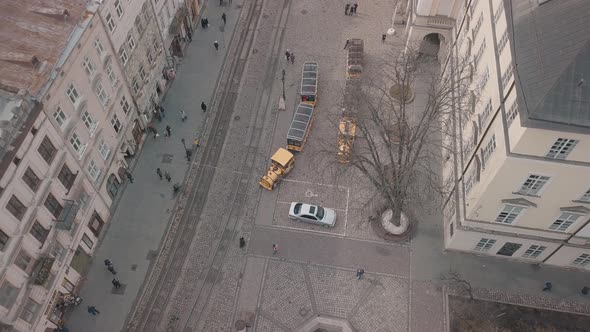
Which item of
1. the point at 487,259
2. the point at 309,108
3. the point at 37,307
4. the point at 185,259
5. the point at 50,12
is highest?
the point at 309,108

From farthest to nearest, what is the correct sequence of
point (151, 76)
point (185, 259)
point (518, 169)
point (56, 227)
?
point (151, 76)
point (185, 259)
point (56, 227)
point (518, 169)

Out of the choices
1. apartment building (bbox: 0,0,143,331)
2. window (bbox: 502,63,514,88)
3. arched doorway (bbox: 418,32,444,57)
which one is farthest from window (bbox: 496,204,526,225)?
apartment building (bbox: 0,0,143,331)

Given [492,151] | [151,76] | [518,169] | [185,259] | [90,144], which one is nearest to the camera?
[518,169]

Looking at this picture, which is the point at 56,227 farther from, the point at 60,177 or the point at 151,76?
the point at 151,76

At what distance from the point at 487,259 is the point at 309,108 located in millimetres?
25528

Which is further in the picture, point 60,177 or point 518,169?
point 60,177

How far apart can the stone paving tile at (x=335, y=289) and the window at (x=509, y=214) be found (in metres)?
13.8

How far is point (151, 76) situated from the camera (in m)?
56.2

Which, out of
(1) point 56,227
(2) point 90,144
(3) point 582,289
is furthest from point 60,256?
(3) point 582,289

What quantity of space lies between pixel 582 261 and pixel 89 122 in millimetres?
48303

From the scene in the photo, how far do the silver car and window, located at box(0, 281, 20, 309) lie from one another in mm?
25318

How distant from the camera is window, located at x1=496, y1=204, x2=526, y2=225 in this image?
39.1 meters

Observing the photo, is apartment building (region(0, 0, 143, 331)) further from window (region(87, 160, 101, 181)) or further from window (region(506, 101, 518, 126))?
window (region(506, 101, 518, 126))

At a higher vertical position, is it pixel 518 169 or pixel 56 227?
pixel 518 169
